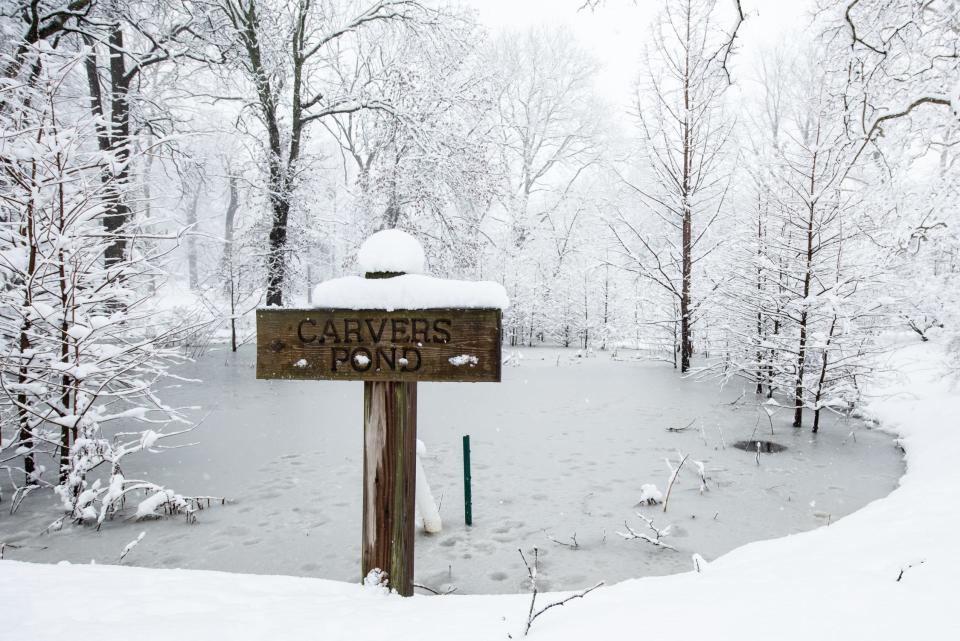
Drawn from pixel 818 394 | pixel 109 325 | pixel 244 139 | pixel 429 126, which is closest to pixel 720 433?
pixel 818 394

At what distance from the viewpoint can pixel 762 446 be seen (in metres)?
6.31

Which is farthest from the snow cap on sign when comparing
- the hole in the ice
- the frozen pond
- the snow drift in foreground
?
the hole in the ice

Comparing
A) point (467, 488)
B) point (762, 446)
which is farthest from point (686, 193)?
point (467, 488)

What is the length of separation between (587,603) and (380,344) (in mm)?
1383

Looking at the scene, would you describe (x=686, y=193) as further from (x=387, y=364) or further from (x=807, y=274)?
(x=387, y=364)

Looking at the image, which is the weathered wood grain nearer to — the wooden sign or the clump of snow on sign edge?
the wooden sign

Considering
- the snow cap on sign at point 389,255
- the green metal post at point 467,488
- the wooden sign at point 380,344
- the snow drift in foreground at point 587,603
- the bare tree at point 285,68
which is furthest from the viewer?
the bare tree at point 285,68

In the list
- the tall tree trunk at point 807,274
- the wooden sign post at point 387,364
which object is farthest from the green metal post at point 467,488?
the tall tree trunk at point 807,274

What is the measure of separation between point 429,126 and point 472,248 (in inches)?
120

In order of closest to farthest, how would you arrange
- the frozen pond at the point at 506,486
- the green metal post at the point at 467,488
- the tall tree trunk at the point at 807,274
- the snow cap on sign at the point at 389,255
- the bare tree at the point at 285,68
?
the snow cap on sign at the point at 389,255
the frozen pond at the point at 506,486
the green metal post at the point at 467,488
the tall tree trunk at the point at 807,274
the bare tree at the point at 285,68

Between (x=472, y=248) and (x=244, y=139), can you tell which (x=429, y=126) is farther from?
(x=244, y=139)

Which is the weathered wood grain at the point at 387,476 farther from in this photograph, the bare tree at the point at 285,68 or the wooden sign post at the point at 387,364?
the bare tree at the point at 285,68

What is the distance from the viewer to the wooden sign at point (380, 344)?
2221mm

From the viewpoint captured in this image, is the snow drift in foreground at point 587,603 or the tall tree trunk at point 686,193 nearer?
the snow drift in foreground at point 587,603
